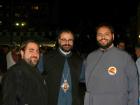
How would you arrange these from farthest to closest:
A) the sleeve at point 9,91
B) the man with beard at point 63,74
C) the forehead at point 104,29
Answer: the man with beard at point 63,74 → the forehead at point 104,29 → the sleeve at point 9,91

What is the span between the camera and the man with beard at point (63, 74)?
239 inches

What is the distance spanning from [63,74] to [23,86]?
1.28 m

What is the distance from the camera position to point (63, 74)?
6145 mm

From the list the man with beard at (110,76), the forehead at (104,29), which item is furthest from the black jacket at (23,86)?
the forehead at (104,29)

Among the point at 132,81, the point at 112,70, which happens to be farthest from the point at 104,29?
the point at 132,81

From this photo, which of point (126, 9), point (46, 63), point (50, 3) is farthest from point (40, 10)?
point (46, 63)

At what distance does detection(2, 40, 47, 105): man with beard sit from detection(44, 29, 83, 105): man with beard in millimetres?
831

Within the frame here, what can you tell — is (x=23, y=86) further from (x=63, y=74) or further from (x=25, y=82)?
(x=63, y=74)

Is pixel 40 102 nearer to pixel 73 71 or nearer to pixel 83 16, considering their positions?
pixel 73 71

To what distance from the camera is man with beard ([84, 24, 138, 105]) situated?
571 centimetres

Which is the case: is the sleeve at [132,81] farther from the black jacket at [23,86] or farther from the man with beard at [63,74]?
the black jacket at [23,86]

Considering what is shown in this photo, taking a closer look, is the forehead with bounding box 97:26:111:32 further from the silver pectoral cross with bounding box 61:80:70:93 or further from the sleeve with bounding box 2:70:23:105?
the sleeve with bounding box 2:70:23:105

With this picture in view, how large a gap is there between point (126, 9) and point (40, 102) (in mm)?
48464

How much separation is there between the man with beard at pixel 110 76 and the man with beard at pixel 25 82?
32.1 inches
